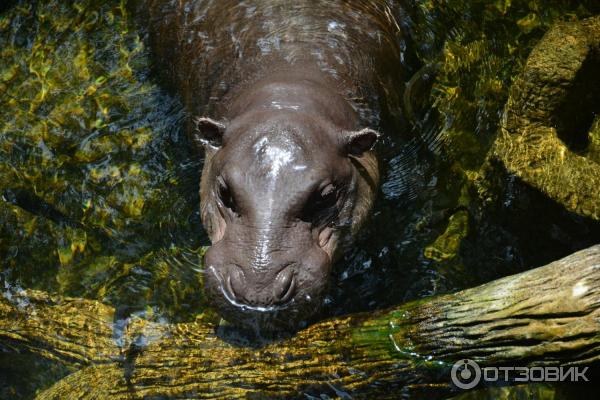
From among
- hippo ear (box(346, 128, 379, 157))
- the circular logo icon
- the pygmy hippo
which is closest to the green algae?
the pygmy hippo

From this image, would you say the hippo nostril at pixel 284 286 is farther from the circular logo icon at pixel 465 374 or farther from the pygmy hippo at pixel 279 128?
the circular logo icon at pixel 465 374

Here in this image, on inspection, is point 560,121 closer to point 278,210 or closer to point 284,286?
point 278,210

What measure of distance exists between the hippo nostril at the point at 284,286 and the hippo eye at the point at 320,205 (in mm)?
634

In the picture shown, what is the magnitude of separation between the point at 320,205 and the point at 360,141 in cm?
85

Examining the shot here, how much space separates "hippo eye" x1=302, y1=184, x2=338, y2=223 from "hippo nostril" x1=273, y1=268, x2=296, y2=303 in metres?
0.63

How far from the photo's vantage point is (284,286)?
236 inches

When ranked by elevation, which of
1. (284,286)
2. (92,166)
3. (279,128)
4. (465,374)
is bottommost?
(92,166)

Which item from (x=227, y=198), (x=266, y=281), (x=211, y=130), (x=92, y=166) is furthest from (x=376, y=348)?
(x=92, y=166)

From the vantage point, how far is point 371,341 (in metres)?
5.62

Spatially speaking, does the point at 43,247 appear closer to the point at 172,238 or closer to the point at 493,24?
the point at 172,238

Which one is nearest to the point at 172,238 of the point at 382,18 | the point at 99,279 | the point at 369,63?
the point at 99,279

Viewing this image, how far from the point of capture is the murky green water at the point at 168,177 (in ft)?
24.7

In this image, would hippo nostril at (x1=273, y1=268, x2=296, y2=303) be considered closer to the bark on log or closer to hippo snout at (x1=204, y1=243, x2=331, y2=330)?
hippo snout at (x1=204, y1=243, x2=331, y2=330)

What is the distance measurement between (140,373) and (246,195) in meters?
A: 1.73
